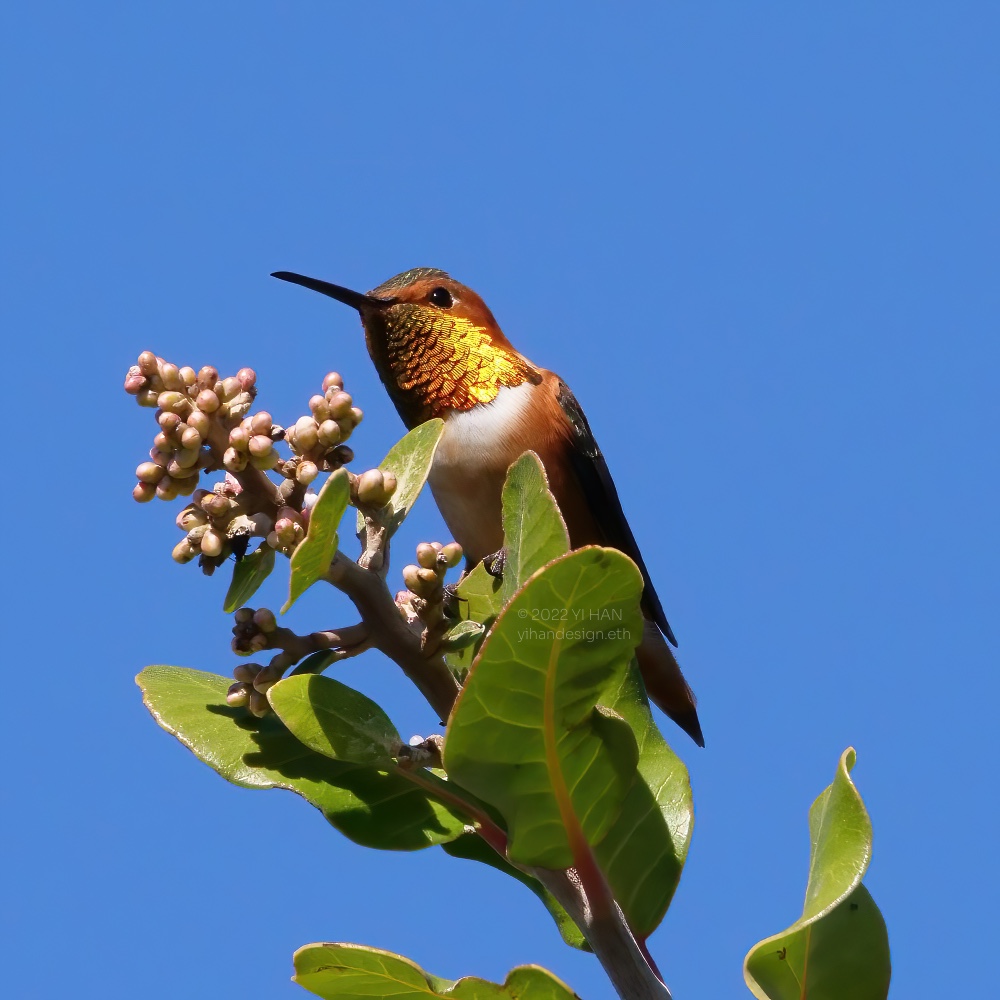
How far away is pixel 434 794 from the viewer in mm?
2334

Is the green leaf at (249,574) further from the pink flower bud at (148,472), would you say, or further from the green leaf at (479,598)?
the green leaf at (479,598)

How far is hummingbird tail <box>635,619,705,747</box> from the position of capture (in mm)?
4914

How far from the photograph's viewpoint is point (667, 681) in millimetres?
4961

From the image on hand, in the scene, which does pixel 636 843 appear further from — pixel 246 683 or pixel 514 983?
pixel 246 683

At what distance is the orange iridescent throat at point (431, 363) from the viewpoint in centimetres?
424

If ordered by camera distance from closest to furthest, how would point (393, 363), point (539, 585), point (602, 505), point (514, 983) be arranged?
1. point (539, 585)
2. point (514, 983)
3. point (393, 363)
4. point (602, 505)

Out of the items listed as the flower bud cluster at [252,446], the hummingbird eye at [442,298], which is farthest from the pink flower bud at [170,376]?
the hummingbird eye at [442,298]

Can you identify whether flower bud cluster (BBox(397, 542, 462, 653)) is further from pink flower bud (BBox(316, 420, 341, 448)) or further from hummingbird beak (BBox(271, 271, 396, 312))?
hummingbird beak (BBox(271, 271, 396, 312))

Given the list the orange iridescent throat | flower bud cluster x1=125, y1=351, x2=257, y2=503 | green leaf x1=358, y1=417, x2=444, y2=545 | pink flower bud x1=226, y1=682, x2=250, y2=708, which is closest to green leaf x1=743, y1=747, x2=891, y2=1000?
green leaf x1=358, y1=417, x2=444, y2=545

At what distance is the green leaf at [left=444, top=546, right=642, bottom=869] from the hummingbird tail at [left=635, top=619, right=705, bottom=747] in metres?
2.73

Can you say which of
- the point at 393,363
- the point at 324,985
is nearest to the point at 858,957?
the point at 324,985

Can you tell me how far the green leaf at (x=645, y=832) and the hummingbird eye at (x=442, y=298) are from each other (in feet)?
7.58

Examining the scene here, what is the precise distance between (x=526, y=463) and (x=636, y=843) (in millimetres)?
794

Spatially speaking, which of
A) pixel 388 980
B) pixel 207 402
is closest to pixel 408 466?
pixel 207 402
